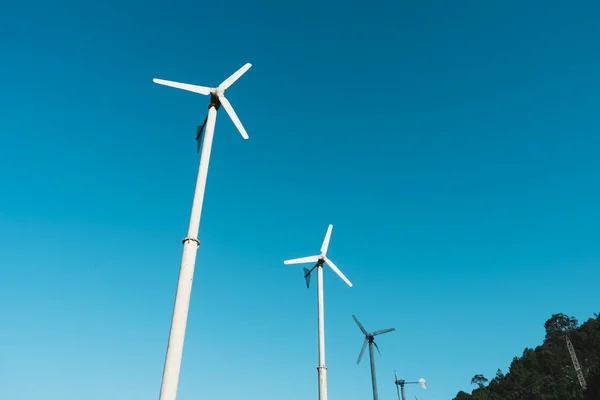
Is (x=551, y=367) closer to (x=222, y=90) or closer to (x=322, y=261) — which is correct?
(x=322, y=261)

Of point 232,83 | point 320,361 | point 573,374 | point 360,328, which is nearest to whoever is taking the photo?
point 232,83

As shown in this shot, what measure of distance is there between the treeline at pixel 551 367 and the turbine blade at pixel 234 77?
138209 millimetres

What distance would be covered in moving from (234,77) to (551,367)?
181411 millimetres

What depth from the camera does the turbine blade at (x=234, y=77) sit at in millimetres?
24934

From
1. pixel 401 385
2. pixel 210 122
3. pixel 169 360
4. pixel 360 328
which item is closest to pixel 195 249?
pixel 169 360

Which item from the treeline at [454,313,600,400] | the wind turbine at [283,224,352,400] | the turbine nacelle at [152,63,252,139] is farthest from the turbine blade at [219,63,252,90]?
the treeline at [454,313,600,400]

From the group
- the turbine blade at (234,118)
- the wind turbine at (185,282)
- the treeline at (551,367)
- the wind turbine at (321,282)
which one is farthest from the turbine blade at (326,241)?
the treeline at (551,367)

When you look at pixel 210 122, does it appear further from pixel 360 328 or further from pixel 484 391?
pixel 484 391

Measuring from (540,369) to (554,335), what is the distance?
998 inches

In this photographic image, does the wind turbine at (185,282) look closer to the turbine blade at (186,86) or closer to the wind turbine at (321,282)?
the turbine blade at (186,86)

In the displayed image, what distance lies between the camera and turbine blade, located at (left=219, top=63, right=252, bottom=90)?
24.9m

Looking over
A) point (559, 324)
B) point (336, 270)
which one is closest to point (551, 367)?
point (559, 324)

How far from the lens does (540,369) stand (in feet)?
534

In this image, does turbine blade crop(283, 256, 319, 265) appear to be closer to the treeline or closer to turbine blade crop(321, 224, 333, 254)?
turbine blade crop(321, 224, 333, 254)
